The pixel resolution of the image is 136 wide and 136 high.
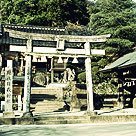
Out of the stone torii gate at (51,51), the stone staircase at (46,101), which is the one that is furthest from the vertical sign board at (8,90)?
the stone staircase at (46,101)

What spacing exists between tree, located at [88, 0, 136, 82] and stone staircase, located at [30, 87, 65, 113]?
4890 mm

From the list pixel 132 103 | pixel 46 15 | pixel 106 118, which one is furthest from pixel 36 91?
pixel 46 15

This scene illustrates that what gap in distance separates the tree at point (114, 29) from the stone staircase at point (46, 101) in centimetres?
489

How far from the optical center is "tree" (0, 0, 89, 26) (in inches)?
1154

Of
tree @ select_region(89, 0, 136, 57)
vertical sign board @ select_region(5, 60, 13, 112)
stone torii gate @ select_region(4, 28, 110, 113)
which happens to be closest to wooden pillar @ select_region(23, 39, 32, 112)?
stone torii gate @ select_region(4, 28, 110, 113)

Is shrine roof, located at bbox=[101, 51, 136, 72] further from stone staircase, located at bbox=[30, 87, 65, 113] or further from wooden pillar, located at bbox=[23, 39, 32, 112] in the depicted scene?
wooden pillar, located at bbox=[23, 39, 32, 112]

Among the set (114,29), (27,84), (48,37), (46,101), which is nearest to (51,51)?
(48,37)

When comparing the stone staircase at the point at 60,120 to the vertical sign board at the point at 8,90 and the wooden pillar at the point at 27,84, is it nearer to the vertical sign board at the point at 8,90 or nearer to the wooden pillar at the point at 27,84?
the wooden pillar at the point at 27,84

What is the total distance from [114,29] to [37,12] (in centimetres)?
1351

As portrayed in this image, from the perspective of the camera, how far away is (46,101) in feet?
51.2

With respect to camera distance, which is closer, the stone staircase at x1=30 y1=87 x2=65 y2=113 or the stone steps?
the stone steps

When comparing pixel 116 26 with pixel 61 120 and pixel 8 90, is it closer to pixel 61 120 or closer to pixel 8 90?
pixel 61 120

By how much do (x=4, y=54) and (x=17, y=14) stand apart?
1331 cm

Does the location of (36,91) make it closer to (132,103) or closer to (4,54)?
(4,54)
